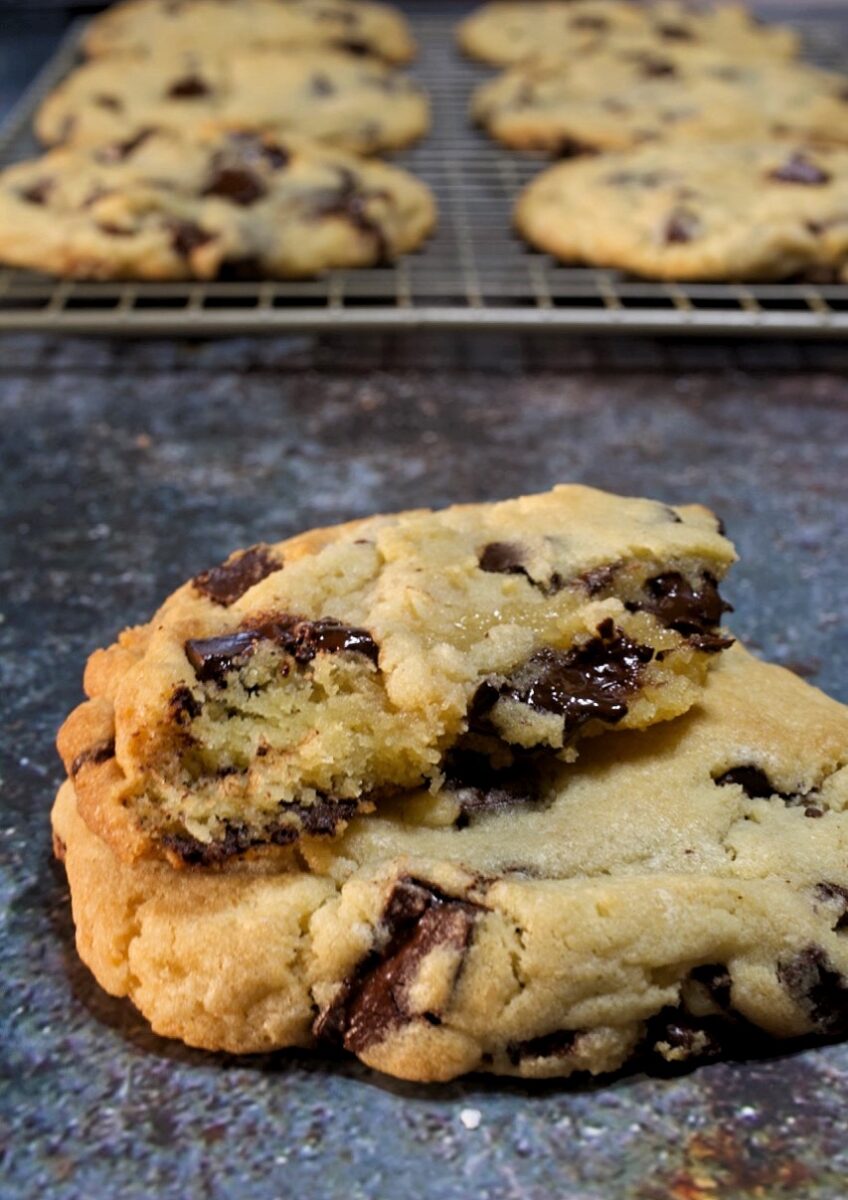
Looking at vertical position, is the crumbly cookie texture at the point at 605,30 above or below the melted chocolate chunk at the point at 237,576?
above

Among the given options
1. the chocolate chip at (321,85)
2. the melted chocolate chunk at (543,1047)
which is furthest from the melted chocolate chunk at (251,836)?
the chocolate chip at (321,85)

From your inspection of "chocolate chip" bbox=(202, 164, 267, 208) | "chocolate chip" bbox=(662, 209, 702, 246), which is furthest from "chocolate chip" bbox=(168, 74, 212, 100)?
"chocolate chip" bbox=(662, 209, 702, 246)

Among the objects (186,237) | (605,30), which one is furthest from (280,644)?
(605,30)

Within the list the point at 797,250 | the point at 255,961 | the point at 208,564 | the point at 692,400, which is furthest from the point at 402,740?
the point at 797,250

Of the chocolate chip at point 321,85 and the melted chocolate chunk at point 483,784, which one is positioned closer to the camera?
the melted chocolate chunk at point 483,784

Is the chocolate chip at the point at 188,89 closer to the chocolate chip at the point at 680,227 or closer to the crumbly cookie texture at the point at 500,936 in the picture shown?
the chocolate chip at the point at 680,227

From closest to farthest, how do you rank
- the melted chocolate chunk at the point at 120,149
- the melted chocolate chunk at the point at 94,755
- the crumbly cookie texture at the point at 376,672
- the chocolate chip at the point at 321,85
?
the crumbly cookie texture at the point at 376,672, the melted chocolate chunk at the point at 94,755, the melted chocolate chunk at the point at 120,149, the chocolate chip at the point at 321,85
